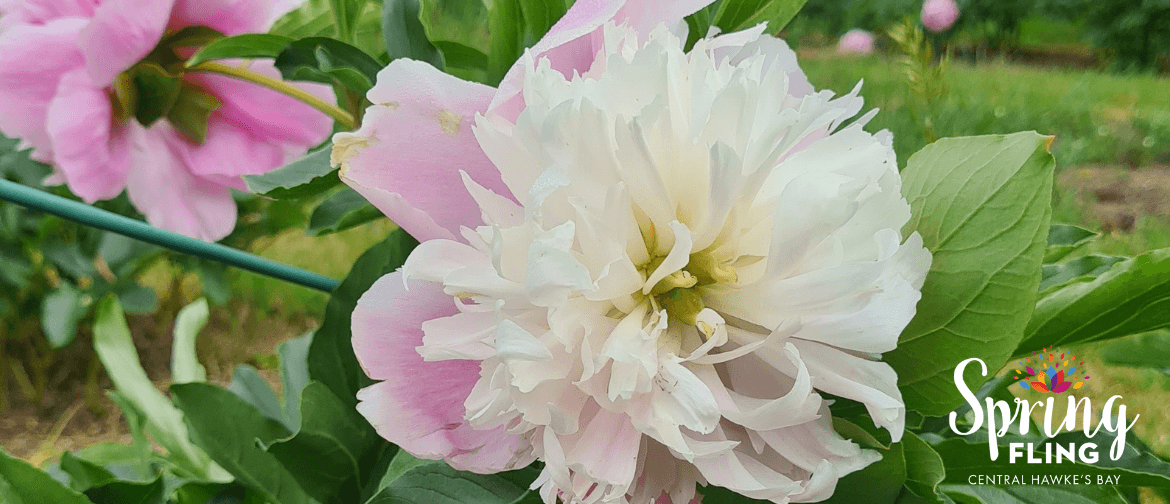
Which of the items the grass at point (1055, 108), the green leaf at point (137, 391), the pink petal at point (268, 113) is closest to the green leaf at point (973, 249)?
the pink petal at point (268, 113)

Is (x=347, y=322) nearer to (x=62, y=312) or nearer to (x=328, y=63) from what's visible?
(x=328, y=63)

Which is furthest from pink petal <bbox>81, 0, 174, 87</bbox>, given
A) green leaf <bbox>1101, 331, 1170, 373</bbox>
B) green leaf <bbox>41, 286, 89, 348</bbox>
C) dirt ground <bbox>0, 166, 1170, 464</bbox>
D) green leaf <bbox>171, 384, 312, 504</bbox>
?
dirt ground <bbox>0, 166, 1170, 464</bbox>

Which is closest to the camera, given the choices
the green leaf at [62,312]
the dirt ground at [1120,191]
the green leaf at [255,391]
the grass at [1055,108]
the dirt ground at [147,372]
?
the green leaf at [255,391]

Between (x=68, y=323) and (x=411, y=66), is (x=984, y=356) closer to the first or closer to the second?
(x=411, y=66)

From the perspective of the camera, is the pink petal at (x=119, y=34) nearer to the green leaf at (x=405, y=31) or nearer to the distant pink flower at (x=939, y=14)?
the green leaf at (x=405, y=31)

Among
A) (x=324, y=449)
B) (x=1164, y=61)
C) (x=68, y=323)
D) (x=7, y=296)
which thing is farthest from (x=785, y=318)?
(x=1164, y=61)

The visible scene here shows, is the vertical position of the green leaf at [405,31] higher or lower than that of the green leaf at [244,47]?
higher

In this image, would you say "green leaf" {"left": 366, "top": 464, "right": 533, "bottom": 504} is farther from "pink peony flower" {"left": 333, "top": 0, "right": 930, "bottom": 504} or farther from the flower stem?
the flower stem
